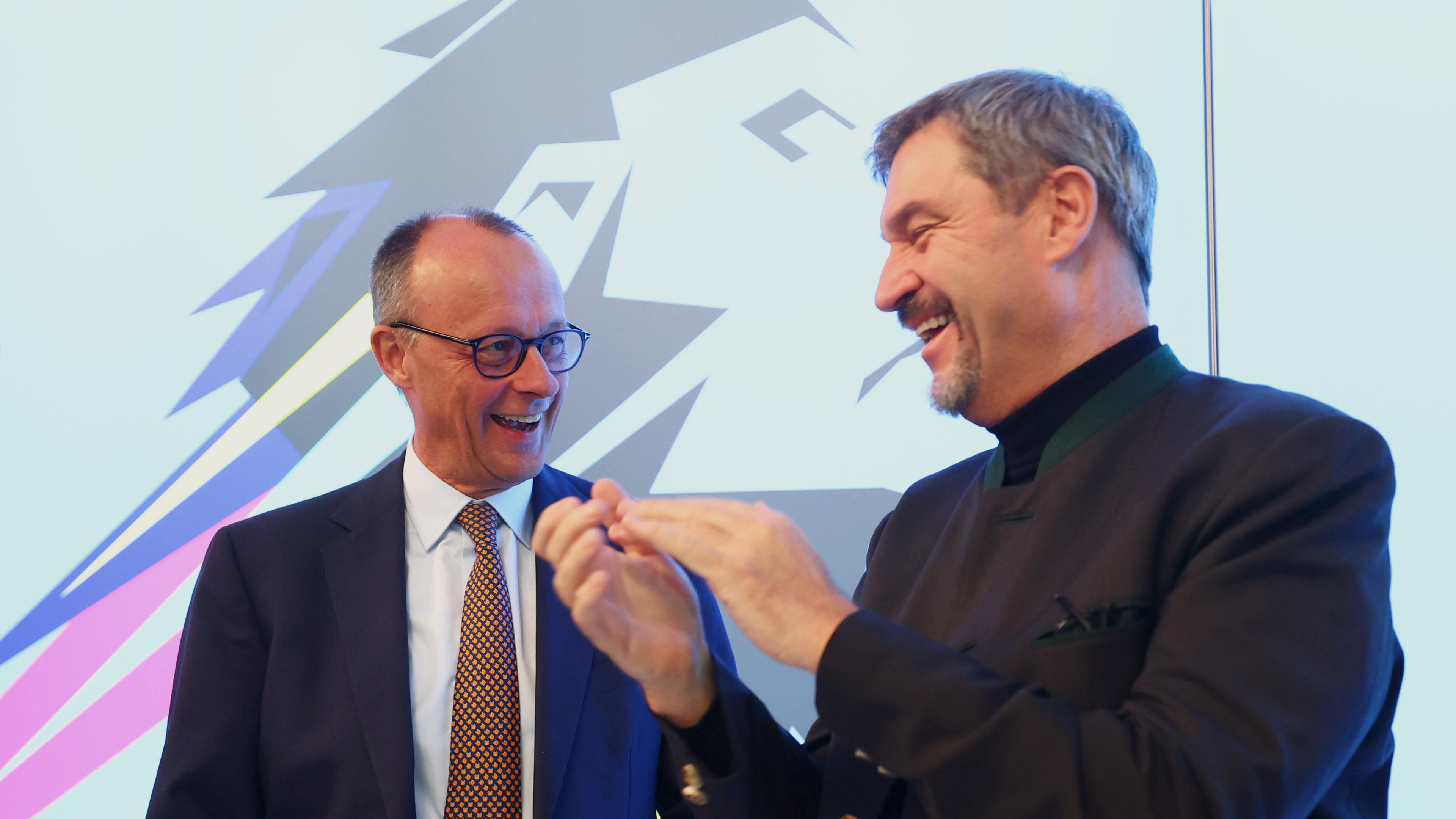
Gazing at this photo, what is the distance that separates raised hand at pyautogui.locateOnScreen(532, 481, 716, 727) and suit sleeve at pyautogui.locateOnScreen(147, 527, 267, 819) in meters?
0.93

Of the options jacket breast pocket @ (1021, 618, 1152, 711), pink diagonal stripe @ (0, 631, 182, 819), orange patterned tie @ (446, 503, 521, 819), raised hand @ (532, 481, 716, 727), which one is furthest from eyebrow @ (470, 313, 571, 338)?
jacket breast pocket @ (1021, 618, 1152, 711)

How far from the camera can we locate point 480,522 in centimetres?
220

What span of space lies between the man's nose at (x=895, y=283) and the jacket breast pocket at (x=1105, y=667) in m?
0.55

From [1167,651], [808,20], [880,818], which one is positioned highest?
[808,20]

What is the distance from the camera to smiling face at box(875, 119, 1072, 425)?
1449mm

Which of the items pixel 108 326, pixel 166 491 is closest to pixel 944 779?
pixel 166 491

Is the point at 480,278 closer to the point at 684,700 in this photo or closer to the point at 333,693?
the point at 333,693

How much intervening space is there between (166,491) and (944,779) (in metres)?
2.51

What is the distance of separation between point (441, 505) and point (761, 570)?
124 centimetres

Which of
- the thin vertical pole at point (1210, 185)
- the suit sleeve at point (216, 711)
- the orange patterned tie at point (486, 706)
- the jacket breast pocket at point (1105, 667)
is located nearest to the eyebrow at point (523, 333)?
the orange patterned tie at point (486, 706)

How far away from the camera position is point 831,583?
1.18 meters

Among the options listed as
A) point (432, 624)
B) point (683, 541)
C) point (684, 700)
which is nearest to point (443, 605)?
point (432, 624)

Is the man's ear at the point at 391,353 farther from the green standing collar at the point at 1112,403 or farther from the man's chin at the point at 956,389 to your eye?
the green standing collar at the point at 1112,403

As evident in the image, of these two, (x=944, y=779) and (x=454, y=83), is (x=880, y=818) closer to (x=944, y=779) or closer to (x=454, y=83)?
(x=944, y=779)
